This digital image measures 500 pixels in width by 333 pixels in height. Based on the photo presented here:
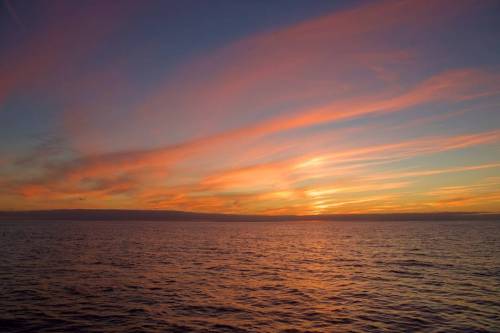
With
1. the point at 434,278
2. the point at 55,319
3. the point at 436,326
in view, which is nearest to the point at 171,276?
the point at 55,319

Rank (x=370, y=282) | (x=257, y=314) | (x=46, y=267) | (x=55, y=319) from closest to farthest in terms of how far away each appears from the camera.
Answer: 1. (x=55, y=319)
2. (x=257, y=314)
3. (x=370, y=282)
4. (x=46, y=267)

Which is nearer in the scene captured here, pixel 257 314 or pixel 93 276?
pixel 257 314

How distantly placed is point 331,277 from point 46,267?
3735cm

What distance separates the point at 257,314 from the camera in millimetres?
25297

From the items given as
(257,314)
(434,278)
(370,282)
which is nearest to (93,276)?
(257,314)

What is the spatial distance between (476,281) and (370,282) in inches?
469

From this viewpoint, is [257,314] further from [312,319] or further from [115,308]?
[115,308]

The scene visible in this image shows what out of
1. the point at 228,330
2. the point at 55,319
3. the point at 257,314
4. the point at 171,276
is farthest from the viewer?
the point at 171,276

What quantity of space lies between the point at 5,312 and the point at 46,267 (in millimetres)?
23277

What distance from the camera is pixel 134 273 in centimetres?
4222

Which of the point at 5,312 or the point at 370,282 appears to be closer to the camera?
the point at 5,312

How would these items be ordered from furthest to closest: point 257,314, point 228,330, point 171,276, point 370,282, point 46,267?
point 46,267 → point 171,276 → point 370,282 → point 257,314 → point 228,330

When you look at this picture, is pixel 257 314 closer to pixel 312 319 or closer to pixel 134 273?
pixel 312 319

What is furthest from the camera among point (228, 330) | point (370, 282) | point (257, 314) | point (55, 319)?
point (370, 282)
